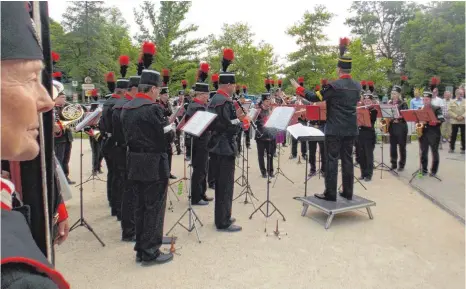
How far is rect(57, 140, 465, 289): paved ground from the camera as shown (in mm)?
4121

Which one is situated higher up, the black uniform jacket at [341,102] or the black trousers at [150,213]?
the black uniform jacket at [341,102]

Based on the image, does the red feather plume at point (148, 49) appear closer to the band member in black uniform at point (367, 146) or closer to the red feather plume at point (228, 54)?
the red feather plume at point (228, 54)

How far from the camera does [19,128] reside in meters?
1.03

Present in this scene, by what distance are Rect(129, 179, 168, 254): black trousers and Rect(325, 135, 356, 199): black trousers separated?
118 inches

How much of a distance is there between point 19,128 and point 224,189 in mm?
4826

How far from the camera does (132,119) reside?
14.5 ft

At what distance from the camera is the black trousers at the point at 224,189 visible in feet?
18.9

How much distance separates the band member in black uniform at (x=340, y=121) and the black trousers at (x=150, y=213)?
2.97 meters

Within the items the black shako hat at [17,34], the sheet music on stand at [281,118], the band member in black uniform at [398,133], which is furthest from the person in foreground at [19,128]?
the band member in black uniform at [398,133]

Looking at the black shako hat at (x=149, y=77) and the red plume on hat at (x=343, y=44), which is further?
the red plume on hat at (x=343, y=44)

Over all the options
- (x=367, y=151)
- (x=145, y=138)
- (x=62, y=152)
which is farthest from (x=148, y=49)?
(x=367, y=151)

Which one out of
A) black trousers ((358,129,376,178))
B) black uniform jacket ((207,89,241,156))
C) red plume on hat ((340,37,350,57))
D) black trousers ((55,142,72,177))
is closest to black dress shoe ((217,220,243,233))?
black uniform jacket ((207,89,241,156))

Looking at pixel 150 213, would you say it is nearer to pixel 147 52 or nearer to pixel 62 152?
pixel 147 52

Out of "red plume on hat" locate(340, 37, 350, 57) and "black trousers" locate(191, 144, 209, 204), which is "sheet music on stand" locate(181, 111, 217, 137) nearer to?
"black trousers" locate(191, 144, 209, 204)
